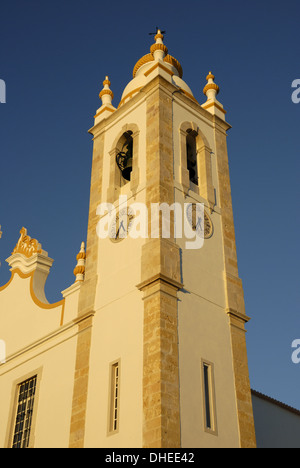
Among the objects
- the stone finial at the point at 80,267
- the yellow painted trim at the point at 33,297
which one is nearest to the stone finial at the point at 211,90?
the stone finial at the point at 80,267

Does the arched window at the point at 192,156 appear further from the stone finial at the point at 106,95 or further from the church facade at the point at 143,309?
the stone finial at the point at 106,95

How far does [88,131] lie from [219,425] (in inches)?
447

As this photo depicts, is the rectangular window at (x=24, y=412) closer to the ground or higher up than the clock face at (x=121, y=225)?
closer to the ground

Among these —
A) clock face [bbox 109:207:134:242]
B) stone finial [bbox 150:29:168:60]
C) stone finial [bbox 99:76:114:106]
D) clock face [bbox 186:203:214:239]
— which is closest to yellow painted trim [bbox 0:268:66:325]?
clock face [bbox 109:207:134:242]

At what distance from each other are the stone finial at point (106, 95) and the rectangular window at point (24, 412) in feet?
32.2

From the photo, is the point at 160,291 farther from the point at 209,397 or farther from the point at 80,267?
the point at 80,267

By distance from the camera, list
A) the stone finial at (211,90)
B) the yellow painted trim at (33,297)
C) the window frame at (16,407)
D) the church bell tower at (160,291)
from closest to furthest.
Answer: the church bell tower at (160,291) < the window frame at (16,407) < the yellow painted trim at (33,297) < the stone finial at (211,90)

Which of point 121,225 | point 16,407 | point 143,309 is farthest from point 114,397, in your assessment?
point 121,225

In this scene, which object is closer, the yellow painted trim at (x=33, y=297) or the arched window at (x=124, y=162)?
the yellow painted trim at (x=33, y=297)

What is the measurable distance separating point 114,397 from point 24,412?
12.9 ft

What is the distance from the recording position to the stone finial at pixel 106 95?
22.7 m

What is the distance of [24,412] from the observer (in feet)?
59.7
